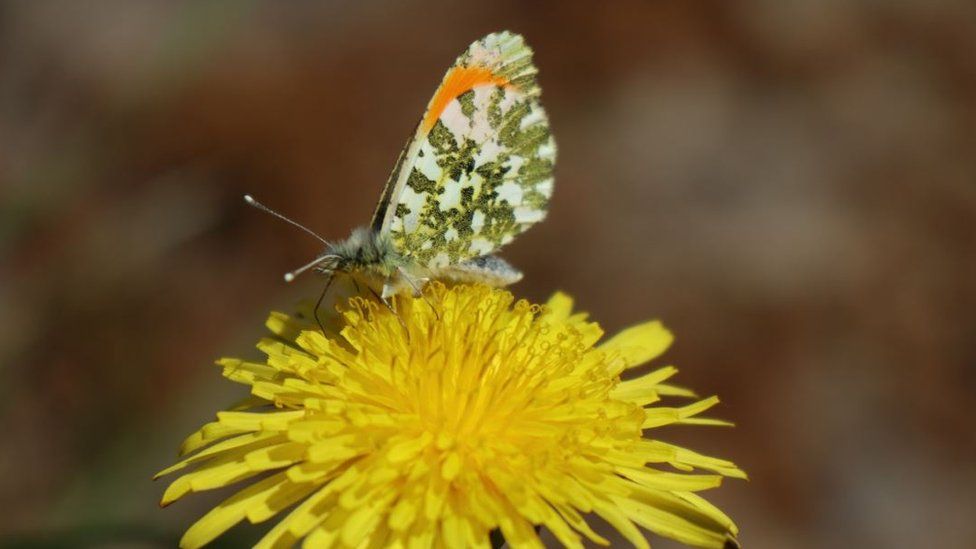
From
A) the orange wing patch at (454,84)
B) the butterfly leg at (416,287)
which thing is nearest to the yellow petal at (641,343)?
the butterfly leg at (416,287)

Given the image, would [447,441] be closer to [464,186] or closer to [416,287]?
[416,287]

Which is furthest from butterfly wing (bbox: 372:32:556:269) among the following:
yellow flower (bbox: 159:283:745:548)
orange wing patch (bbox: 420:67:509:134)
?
yellow flower (bbox: 159:283:745:548)

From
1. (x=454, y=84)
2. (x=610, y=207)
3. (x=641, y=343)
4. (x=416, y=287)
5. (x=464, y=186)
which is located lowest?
(x=641, y=343)

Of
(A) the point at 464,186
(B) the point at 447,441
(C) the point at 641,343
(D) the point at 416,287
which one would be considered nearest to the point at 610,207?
(C) the point at 641,343

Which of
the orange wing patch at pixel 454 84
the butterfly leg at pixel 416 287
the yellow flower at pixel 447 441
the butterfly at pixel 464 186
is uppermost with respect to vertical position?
the orange wing patch at pixel 454 84

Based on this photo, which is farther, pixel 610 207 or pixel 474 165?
pixel 610 207

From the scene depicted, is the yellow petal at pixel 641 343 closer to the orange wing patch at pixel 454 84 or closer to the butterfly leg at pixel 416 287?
the butterfly leg at pixel 416 287
